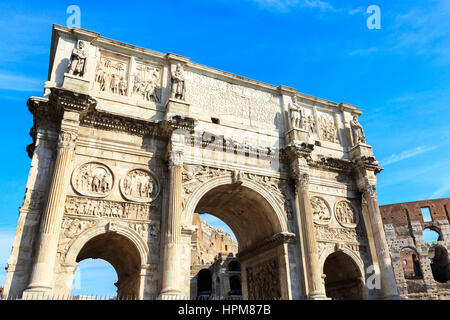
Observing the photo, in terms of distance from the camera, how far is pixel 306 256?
12398mm

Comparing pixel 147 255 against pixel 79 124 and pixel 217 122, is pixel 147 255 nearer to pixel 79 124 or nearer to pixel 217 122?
pixel 79 124

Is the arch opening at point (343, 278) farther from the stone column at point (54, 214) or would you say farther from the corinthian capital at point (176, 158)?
the stone column at point (54, 214)

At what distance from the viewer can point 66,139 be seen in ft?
33.2

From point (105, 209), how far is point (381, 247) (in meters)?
10.5

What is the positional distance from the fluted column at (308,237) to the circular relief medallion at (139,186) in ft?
17.7

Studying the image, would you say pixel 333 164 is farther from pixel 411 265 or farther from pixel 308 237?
pixel 411 265

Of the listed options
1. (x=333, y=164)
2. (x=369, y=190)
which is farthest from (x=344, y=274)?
(x=333, y=164)

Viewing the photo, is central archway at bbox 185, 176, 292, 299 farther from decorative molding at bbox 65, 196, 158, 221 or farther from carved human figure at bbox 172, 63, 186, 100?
carved human figure at bbox 172, 63, 186, 100

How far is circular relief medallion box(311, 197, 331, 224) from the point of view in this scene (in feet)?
45.5

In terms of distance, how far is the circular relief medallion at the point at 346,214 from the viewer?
14.4 m

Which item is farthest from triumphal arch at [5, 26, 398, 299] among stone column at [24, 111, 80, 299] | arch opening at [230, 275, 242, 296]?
arch opening at [230, 275, 242, 296]

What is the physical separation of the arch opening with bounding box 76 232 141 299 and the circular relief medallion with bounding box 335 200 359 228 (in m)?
8.23

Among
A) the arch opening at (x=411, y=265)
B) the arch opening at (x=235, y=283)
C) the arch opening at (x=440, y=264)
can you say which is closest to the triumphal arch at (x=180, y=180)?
the arch opening at (x=235, y=283)

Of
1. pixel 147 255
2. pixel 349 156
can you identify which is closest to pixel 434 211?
pixel 349 156
